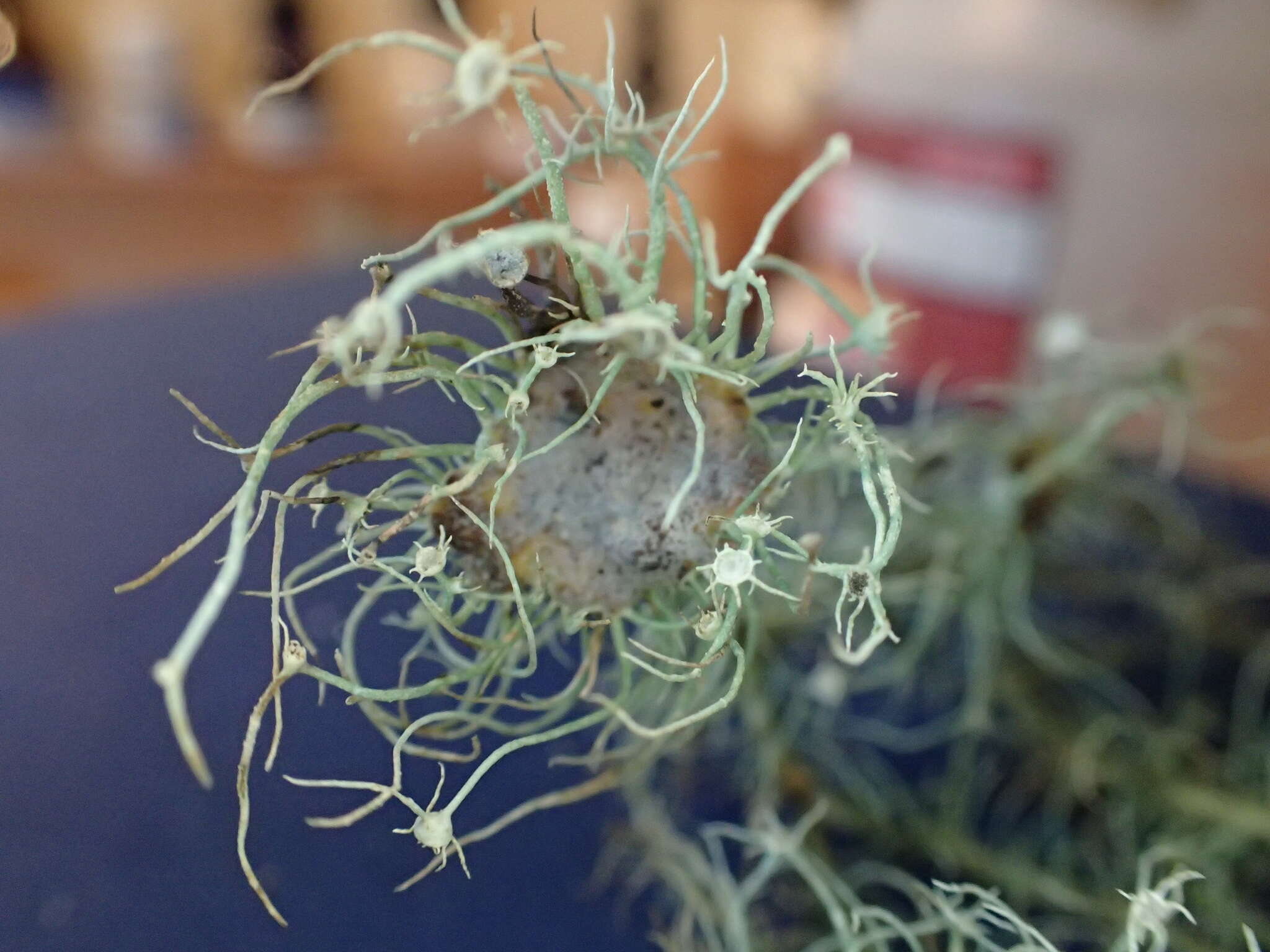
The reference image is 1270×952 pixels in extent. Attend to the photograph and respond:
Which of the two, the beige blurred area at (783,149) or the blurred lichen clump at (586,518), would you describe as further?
the beige blurred area at (783,149)

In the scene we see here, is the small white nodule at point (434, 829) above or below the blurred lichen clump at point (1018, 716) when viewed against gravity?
above

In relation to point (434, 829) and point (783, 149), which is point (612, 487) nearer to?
point (434, 829)

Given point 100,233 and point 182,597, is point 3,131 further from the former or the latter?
point 182,597

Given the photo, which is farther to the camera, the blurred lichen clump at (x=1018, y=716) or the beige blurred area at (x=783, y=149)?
the beige blurred area at (x=783, y=149)

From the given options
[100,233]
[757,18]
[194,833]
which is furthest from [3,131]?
[194,833]

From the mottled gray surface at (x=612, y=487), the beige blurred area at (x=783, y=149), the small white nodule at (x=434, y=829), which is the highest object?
the mottled gray surface at (x=612, y=487)
